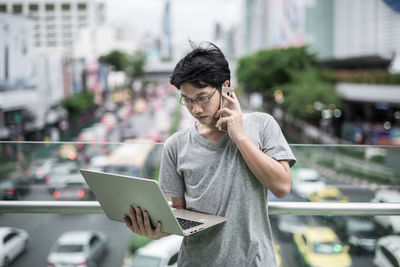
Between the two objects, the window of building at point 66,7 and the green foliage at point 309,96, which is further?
the window of building at point 66,7

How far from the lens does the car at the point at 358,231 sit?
2238mm

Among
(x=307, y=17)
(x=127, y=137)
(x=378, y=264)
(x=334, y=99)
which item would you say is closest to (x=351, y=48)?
(x=307, y=17)

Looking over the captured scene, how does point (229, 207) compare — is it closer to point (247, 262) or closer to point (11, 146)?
point (247, 262)

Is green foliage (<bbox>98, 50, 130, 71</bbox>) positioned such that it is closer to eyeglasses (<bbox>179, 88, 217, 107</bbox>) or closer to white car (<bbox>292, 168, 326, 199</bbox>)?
white car (<bbox>292, 168, 326, 199</bbox>)

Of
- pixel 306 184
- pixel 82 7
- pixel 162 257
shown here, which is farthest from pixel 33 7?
pixel 162 257

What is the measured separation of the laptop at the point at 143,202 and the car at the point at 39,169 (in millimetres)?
1121

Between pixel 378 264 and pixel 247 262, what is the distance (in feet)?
4.09

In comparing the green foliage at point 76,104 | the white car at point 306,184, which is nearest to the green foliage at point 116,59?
the green foliage at point 76,104

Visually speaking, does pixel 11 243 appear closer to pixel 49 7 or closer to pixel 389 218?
pixel 389 218

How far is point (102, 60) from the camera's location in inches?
2630

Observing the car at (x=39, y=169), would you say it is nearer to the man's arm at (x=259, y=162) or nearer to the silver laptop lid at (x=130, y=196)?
the silver laptop lid at (x=130, y=196)

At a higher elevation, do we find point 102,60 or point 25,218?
point 102,60

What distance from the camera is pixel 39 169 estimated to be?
285 cm

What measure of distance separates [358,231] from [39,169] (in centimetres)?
206
